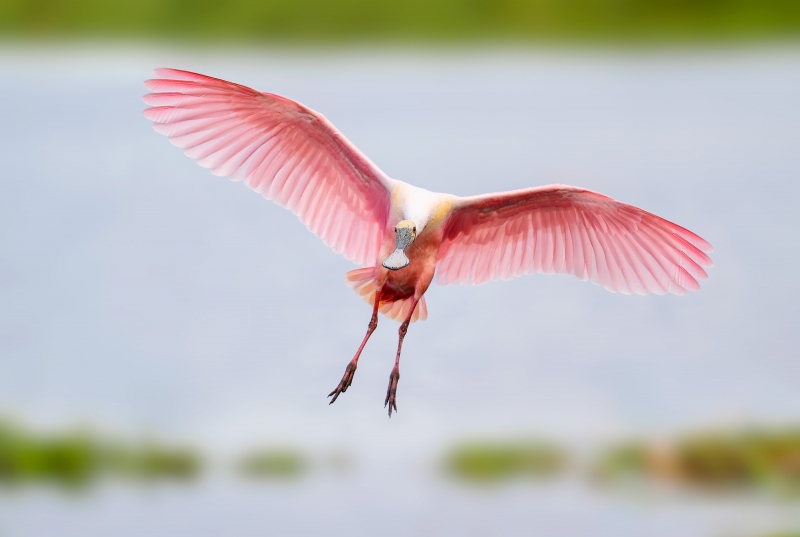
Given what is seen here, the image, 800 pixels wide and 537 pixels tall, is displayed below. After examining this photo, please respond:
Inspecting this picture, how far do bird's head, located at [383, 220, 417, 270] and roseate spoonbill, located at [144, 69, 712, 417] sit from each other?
2.9 inches

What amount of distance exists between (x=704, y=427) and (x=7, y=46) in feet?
12.3

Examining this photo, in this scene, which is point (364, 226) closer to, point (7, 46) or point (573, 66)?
point (573, 66)

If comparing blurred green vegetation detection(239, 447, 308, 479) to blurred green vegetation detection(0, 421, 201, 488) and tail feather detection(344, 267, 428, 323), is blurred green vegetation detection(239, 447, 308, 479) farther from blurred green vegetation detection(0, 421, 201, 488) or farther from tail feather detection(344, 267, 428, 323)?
tail feather detection(344, 267, 428, 323)

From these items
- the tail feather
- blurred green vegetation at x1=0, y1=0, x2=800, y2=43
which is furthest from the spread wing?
blurred green vegetation at x1=0, y1=0, x2=800, y2=43

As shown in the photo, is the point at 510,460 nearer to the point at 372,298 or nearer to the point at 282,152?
the point at 372,298

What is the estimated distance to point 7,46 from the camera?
17.0 ft

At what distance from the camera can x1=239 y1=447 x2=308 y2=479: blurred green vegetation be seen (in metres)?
4.88

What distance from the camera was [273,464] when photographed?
4.96m

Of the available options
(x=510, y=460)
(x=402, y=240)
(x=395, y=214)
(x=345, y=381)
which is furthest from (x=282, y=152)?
(x=510, y=460)

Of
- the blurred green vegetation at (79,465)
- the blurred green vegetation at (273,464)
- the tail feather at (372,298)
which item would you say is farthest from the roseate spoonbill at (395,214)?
the blurred green vegetation at (79,465)

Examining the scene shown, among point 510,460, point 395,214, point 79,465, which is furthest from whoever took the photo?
point 79,465

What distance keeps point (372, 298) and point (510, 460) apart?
2478mm

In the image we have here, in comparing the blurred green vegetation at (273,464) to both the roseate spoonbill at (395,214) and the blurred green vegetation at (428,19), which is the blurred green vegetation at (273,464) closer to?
the blurred green vegetation at (428,19)

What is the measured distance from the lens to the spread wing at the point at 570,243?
2.61 m
